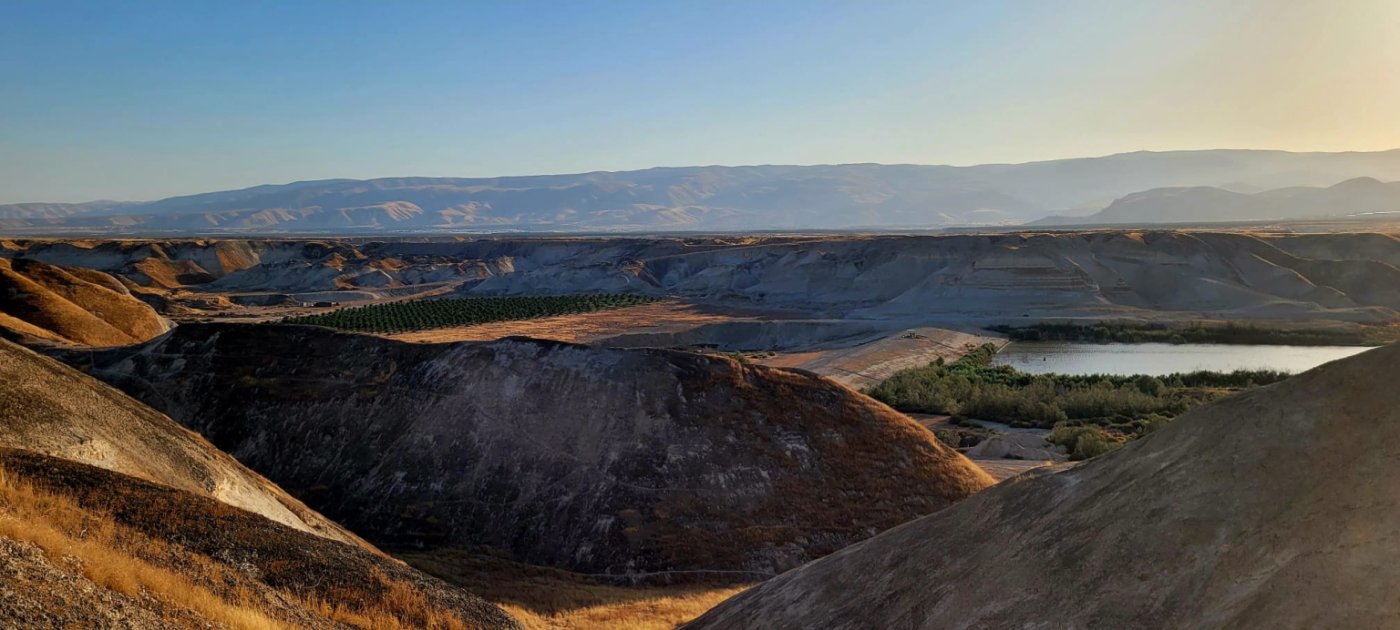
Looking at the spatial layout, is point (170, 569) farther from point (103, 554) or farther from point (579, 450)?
point (579, 450)

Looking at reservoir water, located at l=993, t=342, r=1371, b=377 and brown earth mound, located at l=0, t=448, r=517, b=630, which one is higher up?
brown earth mound, located at l=0, t=448, r=517, b=630

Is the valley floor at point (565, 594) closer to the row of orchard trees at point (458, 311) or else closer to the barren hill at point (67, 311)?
the barren hill at point (67, 311)

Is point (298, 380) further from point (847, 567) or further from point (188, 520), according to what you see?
point (847, 567)

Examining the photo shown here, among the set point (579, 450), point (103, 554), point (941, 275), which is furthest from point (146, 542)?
point (941, 275)

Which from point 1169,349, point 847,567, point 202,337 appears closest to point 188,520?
point 847,567

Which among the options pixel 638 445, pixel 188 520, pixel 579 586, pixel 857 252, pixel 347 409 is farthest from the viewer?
pixel 857 252

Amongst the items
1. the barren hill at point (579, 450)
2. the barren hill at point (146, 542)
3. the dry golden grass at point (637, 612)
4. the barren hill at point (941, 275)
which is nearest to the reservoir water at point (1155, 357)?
the barren hill at point (941, 275)

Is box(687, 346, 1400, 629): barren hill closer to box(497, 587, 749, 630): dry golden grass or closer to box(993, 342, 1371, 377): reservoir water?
box(497, 587, 749, 630): dry golden grass

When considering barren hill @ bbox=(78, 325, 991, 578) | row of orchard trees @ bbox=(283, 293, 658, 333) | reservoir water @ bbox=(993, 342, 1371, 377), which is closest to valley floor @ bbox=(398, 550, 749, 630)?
barren hill @ bbox=(78, 325, 991, 578)
